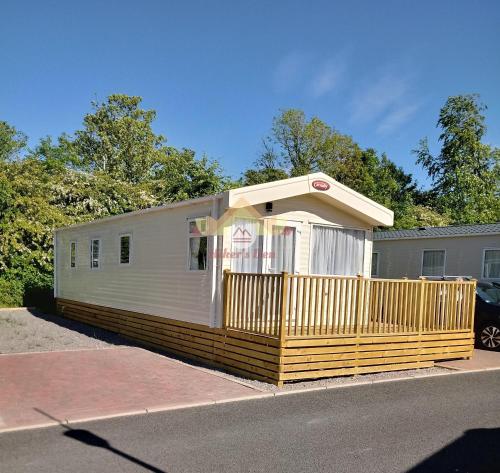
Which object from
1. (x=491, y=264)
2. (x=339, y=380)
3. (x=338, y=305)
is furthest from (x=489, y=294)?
(x=339, y=380)

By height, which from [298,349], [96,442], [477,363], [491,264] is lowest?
[477,363]

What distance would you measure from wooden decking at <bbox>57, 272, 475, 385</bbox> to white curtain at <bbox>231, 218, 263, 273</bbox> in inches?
23.5

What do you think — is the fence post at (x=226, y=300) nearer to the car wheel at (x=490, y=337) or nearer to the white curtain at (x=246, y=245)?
the white curtain at (x=246, y=245)

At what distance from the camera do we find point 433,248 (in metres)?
16.9

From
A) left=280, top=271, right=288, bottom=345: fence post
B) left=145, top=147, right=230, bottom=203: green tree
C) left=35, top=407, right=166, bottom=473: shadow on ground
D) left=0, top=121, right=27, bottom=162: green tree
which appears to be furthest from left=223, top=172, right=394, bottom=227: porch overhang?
left=0, top=121, right=27, bottom=162: green tree

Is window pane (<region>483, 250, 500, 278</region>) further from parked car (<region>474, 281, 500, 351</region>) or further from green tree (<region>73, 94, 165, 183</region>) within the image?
green tree (<region>73, 94, 165, 183</region>)

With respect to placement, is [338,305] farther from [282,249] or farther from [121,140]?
[121,140]

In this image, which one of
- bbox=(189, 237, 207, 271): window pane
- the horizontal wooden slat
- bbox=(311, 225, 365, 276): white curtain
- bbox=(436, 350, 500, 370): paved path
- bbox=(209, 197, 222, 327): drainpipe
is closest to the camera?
the horizontal wooden slat

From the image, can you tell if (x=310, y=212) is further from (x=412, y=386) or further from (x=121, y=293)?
(x=121, y=293)

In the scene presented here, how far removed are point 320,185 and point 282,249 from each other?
1.38 meters

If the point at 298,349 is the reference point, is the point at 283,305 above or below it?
above

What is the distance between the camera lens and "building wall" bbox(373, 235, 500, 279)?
50.6 feet

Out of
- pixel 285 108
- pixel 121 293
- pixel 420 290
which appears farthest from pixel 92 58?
pixel 285 108

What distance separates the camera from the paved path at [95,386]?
562 cm
